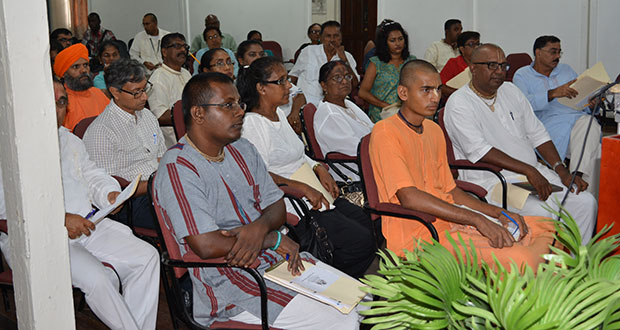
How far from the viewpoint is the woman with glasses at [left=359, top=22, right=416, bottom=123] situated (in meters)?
5.34

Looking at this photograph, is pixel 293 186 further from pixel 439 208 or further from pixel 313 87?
pixel 313 87

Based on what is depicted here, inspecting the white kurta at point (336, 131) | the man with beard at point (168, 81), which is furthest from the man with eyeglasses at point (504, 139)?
the man with beard at point (168, 81)

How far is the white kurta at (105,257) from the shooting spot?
244 cm

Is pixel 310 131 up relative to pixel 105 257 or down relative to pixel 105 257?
up

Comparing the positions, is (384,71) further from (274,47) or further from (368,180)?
(274,47)

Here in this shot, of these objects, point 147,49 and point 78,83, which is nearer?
point 78,83

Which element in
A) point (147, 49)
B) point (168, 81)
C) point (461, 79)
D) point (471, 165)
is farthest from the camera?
point (147, 49)

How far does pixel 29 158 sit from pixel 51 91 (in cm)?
18

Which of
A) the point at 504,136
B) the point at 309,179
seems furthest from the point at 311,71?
the point at 309,179

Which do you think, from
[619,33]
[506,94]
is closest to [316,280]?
[506,94]

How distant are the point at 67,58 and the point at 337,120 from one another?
1.92 meters

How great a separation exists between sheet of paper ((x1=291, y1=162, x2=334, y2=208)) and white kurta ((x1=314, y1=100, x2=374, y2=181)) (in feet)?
1.83

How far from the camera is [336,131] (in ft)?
12.6

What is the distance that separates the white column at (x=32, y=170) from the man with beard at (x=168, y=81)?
281cm
